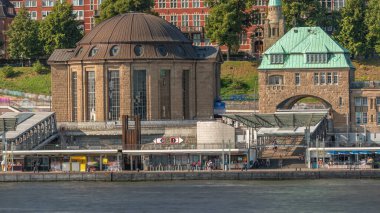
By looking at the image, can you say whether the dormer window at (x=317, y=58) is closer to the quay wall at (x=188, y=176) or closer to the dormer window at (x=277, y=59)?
the dormer window at (x=277, y=59)

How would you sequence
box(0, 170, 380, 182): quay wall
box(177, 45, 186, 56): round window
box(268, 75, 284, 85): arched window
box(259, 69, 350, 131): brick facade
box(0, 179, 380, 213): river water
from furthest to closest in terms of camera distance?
box(268, 75, 284, 85): arched window, box(177, 45, 186, 56): round window, box(259, 69, 350, 131): brick facade, box(0, 170, 380, 182): quay wall, box(0, 179, 380, 213): river water

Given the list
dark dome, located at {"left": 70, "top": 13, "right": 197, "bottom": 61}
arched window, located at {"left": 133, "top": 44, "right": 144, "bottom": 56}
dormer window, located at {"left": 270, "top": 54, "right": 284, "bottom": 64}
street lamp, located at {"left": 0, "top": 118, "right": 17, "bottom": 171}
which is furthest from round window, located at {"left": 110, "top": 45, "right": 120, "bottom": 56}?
street lamp, located at {"left": 0, "top": 118, "right": 17, "bottom": 171}

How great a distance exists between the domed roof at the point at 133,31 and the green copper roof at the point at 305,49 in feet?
34.5

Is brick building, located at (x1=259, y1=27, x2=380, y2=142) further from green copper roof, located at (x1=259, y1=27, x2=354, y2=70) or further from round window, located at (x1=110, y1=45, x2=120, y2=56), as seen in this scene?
round window, located at (x1=110, y1=45, x2=120, y2=56)

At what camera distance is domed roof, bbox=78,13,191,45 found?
188375mm

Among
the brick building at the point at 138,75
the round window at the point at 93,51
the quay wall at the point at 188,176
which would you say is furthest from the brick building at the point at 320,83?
the quay wall at the point at 188,176

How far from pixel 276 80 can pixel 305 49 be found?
4.92 metres

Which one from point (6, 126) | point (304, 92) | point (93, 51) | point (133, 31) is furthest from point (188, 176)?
point (93, 51)

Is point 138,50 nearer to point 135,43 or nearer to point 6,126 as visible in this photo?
point 135,43

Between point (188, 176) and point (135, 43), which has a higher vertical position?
point (135, 43)

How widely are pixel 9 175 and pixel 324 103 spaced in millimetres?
48284

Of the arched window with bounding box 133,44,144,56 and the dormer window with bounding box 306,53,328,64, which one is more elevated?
the arched window with bounding box 133,44,144,56

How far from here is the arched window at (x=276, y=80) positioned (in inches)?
7559

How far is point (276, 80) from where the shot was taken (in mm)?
192125
